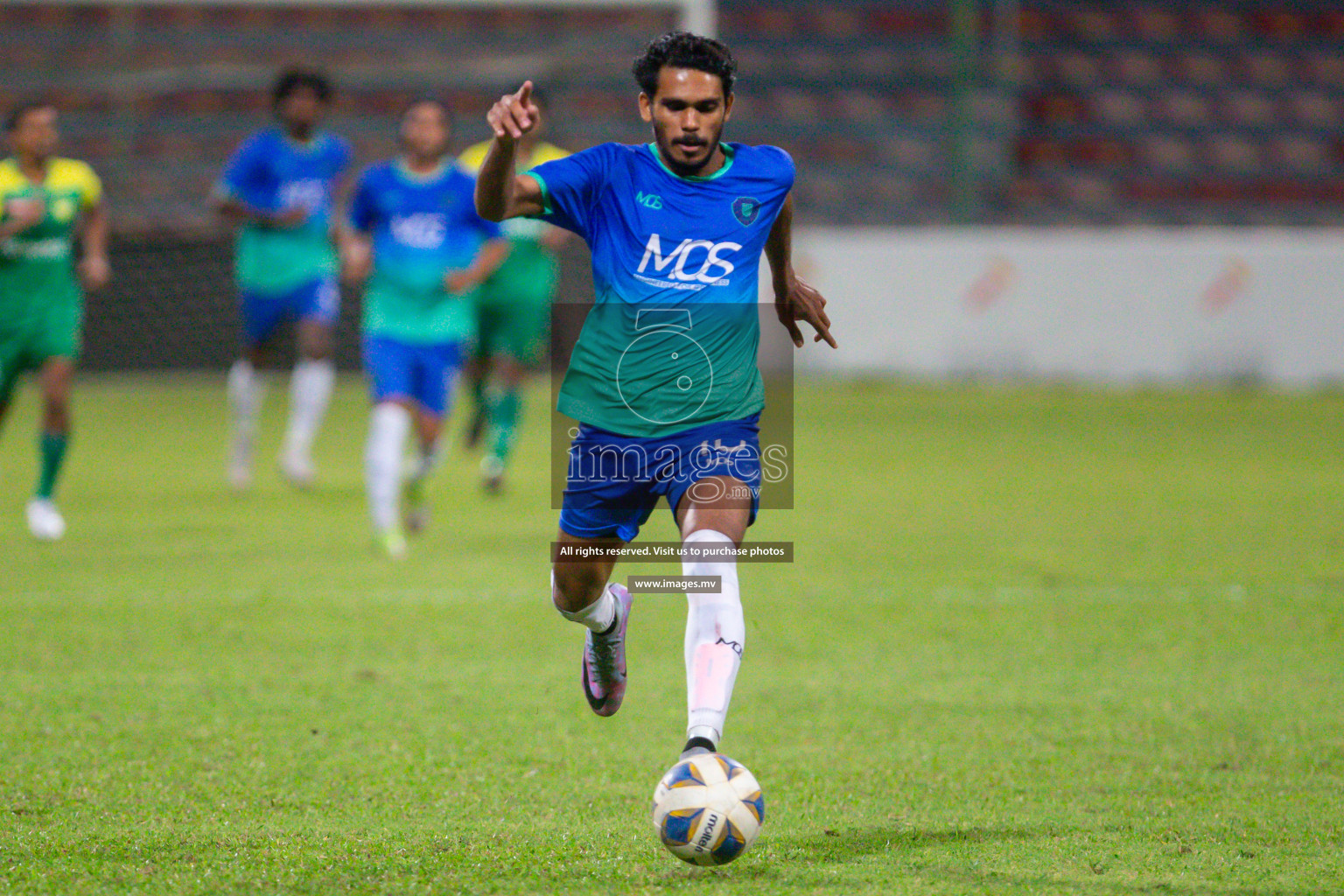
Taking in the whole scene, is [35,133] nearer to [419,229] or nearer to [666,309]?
[419,229]

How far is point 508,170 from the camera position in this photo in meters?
3.73

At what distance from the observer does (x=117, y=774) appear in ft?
13.1

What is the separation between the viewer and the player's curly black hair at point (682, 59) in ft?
12.9

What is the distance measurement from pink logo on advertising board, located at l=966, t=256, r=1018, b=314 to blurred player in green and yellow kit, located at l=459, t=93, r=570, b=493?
8304 millimetres

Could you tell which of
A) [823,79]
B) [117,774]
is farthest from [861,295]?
[117,774]

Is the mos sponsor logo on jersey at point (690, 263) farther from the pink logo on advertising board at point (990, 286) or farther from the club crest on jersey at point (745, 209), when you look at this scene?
the pink logo on advertising board at point (990, 286)

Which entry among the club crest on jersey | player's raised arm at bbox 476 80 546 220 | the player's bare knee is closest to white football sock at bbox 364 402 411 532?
the player's bare knee

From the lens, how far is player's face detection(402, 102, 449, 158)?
805 centimetres

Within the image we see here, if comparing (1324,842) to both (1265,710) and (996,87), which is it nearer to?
(1265,710)

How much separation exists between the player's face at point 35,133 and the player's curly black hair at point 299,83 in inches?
86.9

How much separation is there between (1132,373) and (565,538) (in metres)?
15.4

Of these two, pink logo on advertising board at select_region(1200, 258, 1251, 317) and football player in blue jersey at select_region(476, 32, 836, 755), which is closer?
football player in blue jersey at select_region(476, 32, 836, 755)

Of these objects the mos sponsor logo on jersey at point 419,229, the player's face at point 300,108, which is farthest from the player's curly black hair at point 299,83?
the mos sponsor logo on jersey at point 419,229

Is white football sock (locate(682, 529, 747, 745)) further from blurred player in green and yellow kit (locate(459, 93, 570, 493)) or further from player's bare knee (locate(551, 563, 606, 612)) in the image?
blurred player in green and yellow kit (locate(459, 93, 570, 493))
